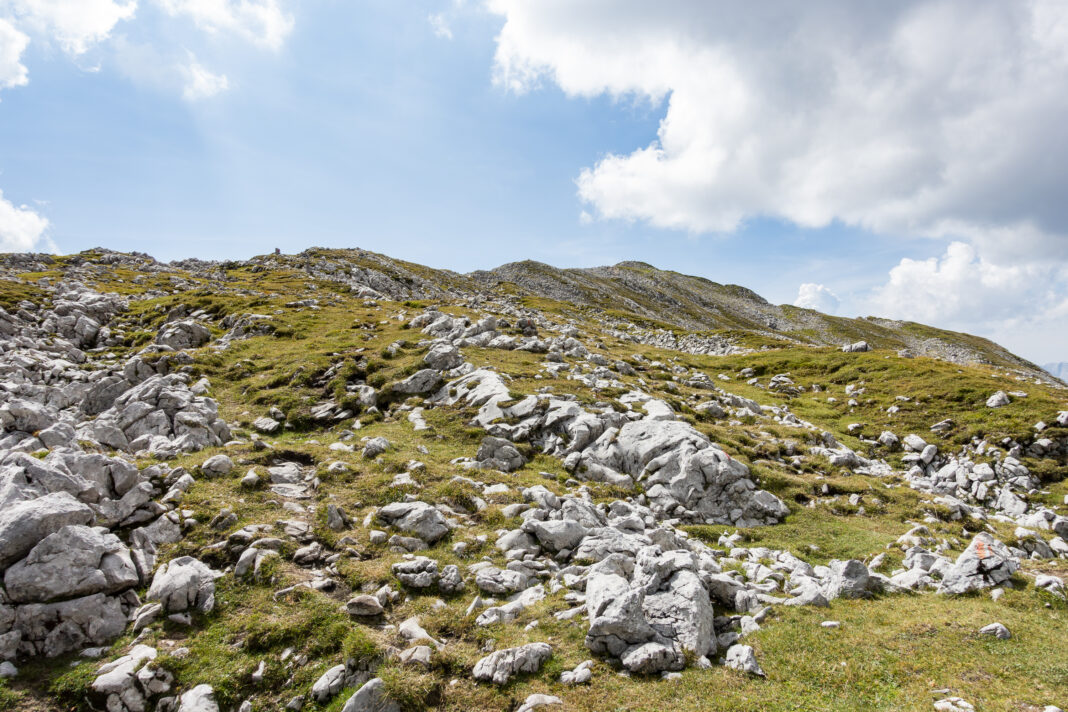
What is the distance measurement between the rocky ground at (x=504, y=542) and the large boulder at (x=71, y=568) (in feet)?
0.19

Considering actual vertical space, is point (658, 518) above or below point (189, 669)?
above

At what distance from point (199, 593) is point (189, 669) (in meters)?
2.53

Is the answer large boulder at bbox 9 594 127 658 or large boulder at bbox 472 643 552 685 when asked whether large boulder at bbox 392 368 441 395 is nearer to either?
large boulder at bbox 9 594 127 658

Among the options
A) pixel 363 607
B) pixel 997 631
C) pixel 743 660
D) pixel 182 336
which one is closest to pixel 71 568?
pixel 363 607

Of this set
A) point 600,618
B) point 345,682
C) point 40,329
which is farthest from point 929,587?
point 40,329

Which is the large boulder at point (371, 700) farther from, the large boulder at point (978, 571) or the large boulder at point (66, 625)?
the large boulder at point (978, 571)

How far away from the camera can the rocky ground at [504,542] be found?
10.9m

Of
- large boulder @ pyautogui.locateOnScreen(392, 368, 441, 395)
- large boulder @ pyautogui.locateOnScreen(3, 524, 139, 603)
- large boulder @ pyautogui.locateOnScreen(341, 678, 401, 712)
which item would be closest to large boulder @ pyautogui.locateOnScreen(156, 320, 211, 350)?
Answer: large boulder @ pyautogui.locateOnScreen(392, 368, 441, 395)

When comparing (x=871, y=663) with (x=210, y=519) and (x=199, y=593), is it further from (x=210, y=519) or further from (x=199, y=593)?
(x=210, y=519)

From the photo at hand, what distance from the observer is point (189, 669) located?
11055mm

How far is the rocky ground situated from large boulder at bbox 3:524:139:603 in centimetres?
6

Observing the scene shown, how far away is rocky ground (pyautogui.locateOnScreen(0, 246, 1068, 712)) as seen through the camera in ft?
35.8

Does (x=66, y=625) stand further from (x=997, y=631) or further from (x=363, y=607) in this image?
(x=997, y=631)

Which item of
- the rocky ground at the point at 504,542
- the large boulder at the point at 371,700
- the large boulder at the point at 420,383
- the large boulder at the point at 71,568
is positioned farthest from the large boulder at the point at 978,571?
the large boulder at the point at 420,383
